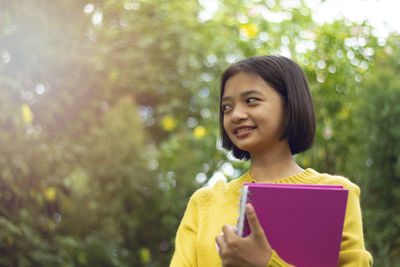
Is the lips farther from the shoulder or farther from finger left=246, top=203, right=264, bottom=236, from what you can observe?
finger left=246, top=203, right=264, bottom=236

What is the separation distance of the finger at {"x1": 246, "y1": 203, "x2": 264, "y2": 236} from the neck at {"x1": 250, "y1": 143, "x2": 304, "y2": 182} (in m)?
0.41

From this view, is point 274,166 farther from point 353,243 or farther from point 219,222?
point 353,243

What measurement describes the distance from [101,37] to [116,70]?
22.7 inches

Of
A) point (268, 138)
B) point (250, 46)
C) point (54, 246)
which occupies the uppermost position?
point (250, 46)

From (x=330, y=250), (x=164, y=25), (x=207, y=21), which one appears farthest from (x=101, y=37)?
(x=330, y=250)

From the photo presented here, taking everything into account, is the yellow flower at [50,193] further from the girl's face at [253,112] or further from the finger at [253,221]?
the finger at [253,221]

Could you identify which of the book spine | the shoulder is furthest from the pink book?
the shoulder

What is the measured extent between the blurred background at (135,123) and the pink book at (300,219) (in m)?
2.64

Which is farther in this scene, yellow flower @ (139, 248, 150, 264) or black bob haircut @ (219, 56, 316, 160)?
yellow flower @ (139, 248, 150, 264)

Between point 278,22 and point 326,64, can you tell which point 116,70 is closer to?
point 278,22

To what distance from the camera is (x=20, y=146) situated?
371 centimetres

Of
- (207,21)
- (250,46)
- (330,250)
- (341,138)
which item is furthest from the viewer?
(207,21)

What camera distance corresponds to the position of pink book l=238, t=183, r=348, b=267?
4.35ft

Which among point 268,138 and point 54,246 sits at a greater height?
point 268,138
